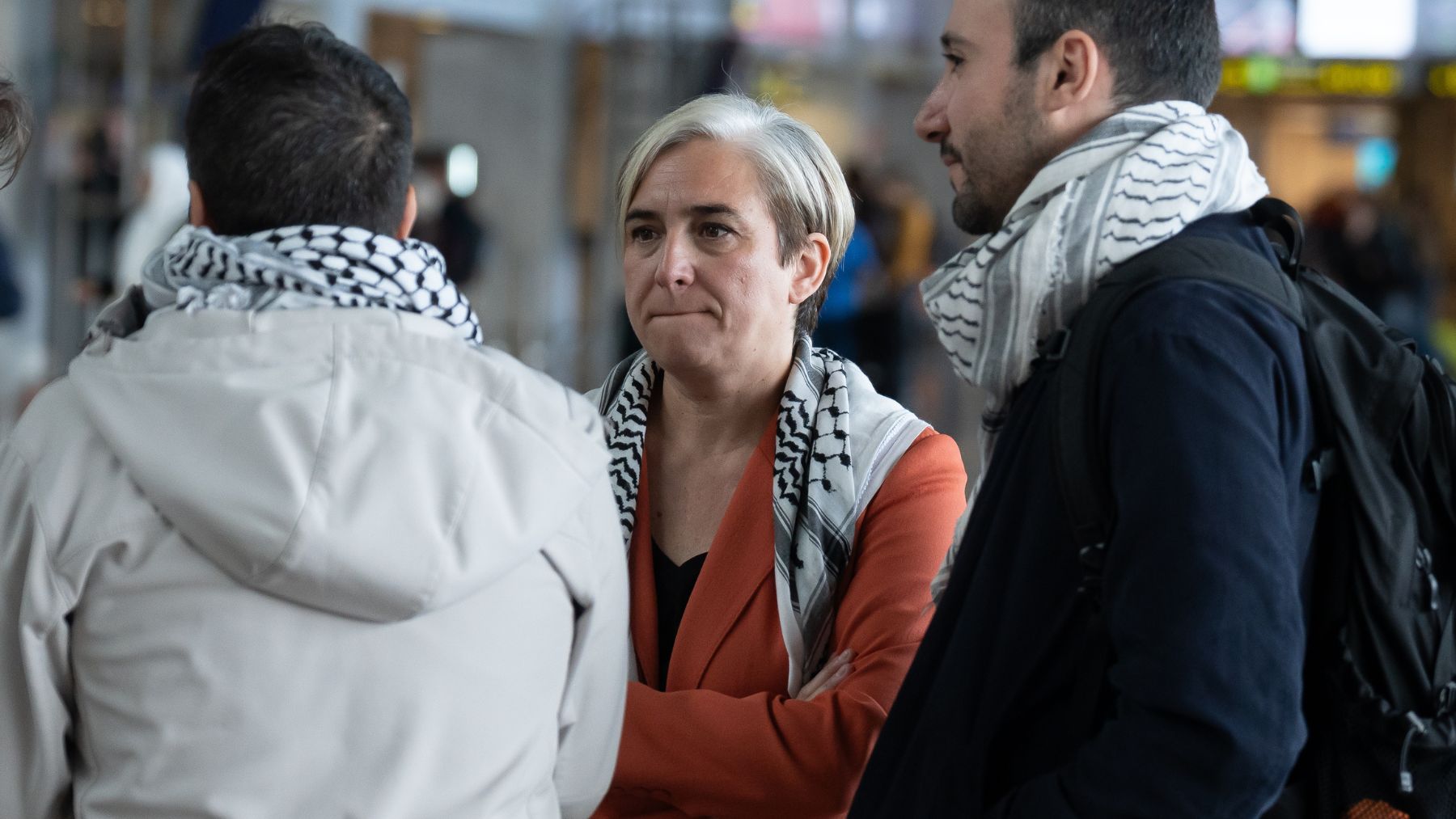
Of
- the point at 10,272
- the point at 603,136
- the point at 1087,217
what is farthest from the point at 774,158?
the point at 603,136

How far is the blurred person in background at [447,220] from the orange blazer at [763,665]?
9409 millimetres

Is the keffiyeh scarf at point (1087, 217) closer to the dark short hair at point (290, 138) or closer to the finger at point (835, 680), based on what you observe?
the finger at point (835, 680)

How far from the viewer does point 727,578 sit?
2.31 metres

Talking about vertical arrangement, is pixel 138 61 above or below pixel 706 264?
above

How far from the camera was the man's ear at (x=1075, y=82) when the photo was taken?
1708 millimetres

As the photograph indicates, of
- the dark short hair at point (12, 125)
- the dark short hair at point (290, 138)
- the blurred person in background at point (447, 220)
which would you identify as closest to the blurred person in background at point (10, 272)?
the dark short hair at point (12, 125)

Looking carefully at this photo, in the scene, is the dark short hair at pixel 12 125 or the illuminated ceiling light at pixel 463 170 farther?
the illuminated ceiling light at pixel 463 170

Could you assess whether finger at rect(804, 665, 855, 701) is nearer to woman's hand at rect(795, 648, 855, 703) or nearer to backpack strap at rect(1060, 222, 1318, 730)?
woman's hand at rect(795, 648, 855, 703)

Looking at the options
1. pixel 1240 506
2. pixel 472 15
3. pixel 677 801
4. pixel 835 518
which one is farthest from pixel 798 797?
pixel 472 15

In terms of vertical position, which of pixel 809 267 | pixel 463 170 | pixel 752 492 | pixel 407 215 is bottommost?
pixel 463 170

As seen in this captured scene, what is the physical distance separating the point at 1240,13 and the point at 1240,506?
652 inches

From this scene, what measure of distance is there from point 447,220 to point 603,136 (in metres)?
3.75

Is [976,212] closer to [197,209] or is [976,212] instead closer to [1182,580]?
[1182,580]

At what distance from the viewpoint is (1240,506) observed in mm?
1444
